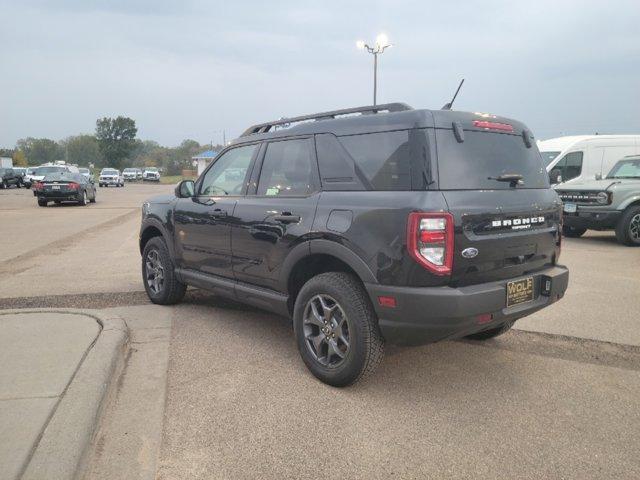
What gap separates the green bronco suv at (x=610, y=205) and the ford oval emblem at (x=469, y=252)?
27.8ft

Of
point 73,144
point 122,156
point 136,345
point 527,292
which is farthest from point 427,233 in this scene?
point 73,144

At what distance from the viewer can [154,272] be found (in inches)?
228

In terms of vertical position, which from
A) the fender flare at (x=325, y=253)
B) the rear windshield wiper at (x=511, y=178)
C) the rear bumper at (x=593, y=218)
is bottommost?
the rear bumper at (x=593, y=218)

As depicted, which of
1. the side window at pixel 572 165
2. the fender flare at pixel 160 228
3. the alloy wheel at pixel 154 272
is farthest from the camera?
the side window at pixel 572 165

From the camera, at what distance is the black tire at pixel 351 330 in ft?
11.1

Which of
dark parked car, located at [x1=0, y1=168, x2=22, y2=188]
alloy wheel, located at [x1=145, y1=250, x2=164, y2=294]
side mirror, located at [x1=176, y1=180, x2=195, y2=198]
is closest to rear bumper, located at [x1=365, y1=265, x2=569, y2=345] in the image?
side mirror, located at [x1=176, y1=180, x2=195, y2=198]

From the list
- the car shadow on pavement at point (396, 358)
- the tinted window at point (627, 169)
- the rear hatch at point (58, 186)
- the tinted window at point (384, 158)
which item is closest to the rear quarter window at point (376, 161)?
the tinted window at point (384, 158)

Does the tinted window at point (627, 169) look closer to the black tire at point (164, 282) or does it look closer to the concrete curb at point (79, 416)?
the black tire at point (164, 282)

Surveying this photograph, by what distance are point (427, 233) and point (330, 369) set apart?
1221 mm

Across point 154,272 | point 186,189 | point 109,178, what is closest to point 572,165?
point 186,189

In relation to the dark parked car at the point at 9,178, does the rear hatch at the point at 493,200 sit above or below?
above

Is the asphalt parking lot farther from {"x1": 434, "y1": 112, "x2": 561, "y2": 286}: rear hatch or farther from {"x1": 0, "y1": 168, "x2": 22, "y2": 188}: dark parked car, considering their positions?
{"x1": 0, "y1": 168, "x2": 22, "y2": 188}: dark parked car

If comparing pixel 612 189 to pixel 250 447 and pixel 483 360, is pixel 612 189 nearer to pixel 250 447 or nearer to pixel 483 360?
pixel 483 360

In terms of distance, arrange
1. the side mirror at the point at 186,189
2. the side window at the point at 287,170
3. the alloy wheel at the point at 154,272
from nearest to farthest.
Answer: the side window at the point at 287,170 → the side mirror at the point at 186,189 → the alloy wheel at the point at 154,272
